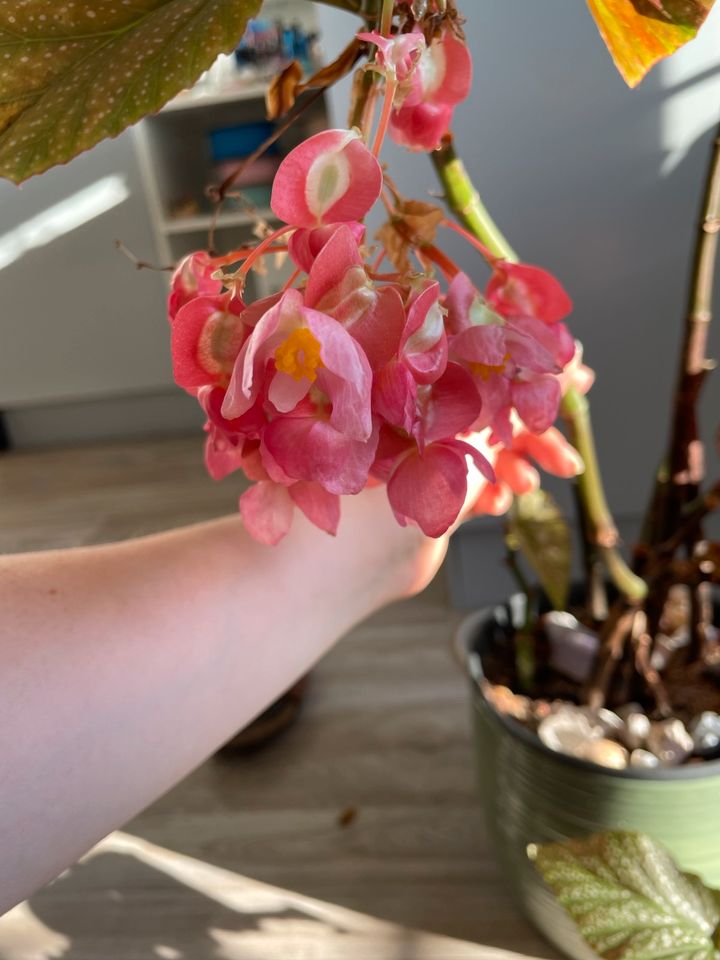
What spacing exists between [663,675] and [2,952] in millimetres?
516

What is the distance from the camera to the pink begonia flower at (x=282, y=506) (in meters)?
0.25

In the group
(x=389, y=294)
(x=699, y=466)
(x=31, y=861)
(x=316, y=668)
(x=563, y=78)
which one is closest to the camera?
(x=389, y=294)

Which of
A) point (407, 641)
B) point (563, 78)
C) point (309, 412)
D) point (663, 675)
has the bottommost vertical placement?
point (407, 641)

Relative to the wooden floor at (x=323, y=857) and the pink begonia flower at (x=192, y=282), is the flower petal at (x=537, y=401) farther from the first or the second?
the wooden floor at (x=323, y=857)

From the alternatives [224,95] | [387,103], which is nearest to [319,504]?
[387,103]

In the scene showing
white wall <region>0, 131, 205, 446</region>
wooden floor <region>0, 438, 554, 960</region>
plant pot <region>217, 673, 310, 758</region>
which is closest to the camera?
wooden floor <region>0, 438, 554, 960</region>

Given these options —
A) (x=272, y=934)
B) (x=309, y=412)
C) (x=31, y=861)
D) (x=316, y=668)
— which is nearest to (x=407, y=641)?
(x=316, y=668)

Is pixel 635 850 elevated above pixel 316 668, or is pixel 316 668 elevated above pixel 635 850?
pixel 635 850

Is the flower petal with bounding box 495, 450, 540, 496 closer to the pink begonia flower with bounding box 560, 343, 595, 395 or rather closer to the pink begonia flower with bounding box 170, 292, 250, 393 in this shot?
the pink begonia flower with bounding box 560, 343, 595, 395

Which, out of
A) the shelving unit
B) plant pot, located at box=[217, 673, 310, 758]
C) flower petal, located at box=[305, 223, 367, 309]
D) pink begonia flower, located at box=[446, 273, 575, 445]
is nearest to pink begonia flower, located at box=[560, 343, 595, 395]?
pink begonia flower, located at box=[446, 273, 575, 445]

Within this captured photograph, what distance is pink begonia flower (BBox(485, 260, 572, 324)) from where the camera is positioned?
0.29m

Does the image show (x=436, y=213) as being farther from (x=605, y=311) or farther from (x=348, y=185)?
(x=605, y=311)

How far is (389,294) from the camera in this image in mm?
206

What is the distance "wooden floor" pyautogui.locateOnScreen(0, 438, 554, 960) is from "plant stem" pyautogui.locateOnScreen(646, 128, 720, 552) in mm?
307
